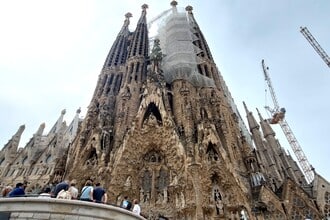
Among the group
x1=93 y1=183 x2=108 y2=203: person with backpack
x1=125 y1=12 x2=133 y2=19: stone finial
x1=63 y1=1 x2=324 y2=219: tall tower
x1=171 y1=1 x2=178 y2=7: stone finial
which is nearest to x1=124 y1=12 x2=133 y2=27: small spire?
x1=125 y1=12 x2=133 y2=19: stone finial

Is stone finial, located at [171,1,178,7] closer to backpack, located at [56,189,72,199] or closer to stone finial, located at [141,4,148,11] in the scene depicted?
stone finial, located at [141,4,148,11]

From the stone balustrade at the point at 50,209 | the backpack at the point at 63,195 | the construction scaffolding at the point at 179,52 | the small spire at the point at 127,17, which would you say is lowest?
the stone balustrade at the point at 50,209

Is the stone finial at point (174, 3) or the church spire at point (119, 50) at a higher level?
the stone finial at point (174, 3)

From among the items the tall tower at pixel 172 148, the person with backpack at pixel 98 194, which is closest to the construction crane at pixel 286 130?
the tall tower at pixel 172 148

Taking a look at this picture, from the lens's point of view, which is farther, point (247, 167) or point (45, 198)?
point (247, 167)

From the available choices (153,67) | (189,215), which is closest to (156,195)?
(189,215)

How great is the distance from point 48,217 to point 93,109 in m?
14.1

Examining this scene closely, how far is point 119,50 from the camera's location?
27.7m

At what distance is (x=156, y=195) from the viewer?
15008 millimetres

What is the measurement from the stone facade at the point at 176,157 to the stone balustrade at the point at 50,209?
5907 mm

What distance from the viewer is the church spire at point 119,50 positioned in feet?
85.0

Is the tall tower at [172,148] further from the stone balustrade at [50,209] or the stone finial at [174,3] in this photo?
the stone finial at [174,3]

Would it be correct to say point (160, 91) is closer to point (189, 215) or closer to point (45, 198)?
point (189, 215)

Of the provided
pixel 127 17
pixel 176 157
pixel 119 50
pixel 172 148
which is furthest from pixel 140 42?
pixel 176 157
